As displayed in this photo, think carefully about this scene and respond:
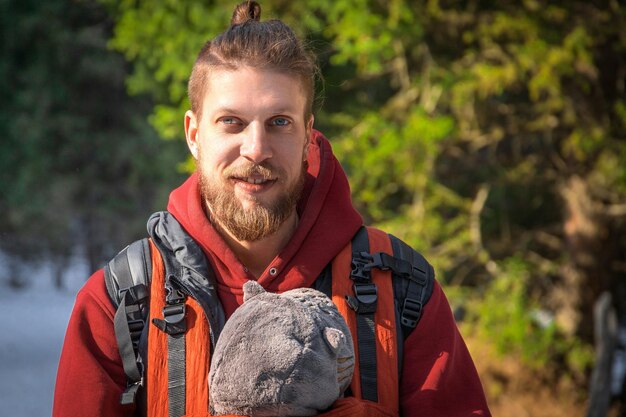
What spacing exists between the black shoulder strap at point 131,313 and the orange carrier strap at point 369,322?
44cm

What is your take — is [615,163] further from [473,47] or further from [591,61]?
[473,47]

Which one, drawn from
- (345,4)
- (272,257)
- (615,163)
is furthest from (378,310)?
(615,163)

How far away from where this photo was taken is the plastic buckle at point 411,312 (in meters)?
2.05

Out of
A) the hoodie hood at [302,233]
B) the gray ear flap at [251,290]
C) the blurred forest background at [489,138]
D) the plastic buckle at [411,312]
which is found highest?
the blurred forest background at [489,138]

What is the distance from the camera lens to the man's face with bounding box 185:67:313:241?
202 centimetres

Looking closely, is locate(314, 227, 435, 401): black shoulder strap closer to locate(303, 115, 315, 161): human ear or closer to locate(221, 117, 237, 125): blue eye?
locate(303, 115, 315, 161): human ear

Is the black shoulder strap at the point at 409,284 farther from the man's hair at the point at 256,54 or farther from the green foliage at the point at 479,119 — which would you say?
the green foliage at the point at 479,119

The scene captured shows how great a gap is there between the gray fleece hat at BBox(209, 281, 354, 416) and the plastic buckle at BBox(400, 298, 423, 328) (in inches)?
11.0

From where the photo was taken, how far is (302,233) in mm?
2139

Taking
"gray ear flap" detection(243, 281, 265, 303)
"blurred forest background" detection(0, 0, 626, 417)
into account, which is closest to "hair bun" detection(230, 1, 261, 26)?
"gray ear flap" detection(243, 281, 265, 303)

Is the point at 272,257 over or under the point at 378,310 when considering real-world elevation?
over

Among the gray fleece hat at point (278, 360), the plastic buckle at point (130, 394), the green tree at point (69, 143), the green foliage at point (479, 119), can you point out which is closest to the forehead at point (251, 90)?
the gray fleece hat at point (278, 360)

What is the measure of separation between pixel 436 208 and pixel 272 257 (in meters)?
5.62

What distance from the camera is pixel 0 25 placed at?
1060 centimetres
